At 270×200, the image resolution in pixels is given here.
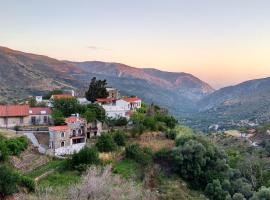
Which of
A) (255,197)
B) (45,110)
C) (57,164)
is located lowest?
(255,197)

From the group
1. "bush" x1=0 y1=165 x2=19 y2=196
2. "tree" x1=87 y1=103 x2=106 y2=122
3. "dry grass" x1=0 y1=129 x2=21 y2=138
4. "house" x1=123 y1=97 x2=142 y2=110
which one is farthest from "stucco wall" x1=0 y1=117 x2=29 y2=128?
"bush" x1=0 y1=165 x2=19 y2=196

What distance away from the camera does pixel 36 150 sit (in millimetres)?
40625

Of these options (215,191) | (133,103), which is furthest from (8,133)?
(215,191)

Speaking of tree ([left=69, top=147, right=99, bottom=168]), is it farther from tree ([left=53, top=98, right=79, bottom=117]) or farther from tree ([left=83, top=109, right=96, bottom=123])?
tree ([left=53, top=98, right=79, bottom=117])

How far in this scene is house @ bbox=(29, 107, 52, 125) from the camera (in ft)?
154

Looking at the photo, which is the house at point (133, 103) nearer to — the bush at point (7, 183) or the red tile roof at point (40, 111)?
the red tile roof at point (40, 111)

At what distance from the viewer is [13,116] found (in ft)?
149

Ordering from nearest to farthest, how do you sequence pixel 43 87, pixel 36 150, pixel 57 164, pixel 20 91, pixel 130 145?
pixel 57 164 < pixel 36 150 < pixel 130 145 < pixel 20 91 < pixel 43 87

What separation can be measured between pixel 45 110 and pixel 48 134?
19.9 feet

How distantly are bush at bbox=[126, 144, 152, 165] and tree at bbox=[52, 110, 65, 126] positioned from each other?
776cm

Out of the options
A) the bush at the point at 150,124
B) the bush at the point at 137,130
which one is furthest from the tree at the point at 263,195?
the bush at the point at 150,124

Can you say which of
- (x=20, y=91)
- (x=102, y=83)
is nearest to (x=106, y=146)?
(x=102, y=83)

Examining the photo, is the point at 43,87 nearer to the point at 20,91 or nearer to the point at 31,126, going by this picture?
the point at 20,91

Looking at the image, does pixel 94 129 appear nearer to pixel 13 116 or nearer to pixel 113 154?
pixel 113 154
